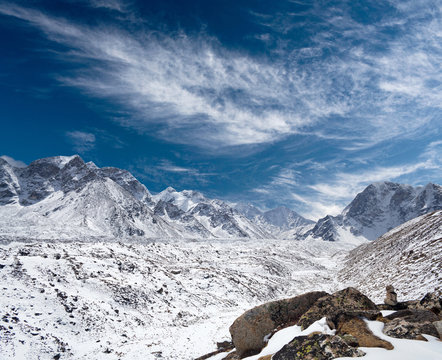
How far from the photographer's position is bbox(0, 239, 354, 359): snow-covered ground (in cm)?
2006

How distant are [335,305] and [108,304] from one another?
80.8ft

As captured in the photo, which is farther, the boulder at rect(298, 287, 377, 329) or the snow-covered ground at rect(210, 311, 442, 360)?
the boulder at rect(298, 287, 377, 329)

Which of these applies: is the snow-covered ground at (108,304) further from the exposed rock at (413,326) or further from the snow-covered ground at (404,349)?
the exposed rock at (413,326)

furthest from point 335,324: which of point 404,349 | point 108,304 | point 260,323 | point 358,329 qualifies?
point 108,304

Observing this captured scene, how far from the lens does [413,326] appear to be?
771 cm

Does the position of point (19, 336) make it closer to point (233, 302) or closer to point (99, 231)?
point (233, 302)

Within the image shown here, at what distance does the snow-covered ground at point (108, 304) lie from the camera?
65.8 feet

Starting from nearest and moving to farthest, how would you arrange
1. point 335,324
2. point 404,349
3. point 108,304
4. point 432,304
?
1. point 404,349
2. point 335,324
3. point 432,304
4. point 108,304

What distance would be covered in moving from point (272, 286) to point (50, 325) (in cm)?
3726

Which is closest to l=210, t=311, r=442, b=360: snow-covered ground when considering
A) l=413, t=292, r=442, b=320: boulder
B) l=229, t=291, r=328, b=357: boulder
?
l=413, t=292, r=442, b=320: boulder

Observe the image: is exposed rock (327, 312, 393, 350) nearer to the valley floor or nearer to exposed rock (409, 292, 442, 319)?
exposed rock (409, 292, 442, 319)

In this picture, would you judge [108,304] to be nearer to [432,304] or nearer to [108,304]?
[108,304]

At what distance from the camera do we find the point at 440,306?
938cm

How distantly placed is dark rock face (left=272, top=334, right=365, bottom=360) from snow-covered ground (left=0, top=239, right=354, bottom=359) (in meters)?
13.7
